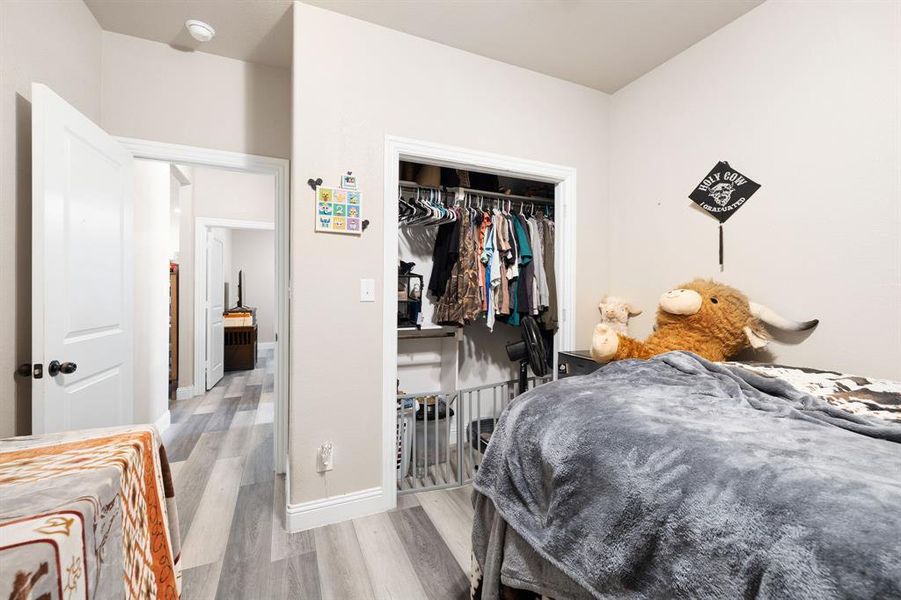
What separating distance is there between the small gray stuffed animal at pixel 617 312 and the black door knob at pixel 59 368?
2648 mm

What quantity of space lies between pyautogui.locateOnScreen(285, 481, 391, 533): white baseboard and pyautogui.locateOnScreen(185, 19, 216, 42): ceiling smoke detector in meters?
2.44

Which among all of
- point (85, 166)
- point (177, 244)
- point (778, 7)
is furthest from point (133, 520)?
point (177, 244)

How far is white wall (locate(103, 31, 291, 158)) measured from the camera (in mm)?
2018

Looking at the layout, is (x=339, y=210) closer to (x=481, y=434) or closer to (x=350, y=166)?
(x=350, y=166)

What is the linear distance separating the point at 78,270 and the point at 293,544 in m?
1.54

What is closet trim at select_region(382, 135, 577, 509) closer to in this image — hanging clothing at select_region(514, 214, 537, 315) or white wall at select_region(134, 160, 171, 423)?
hanging clothing at select_region(514, 214, 537, 315)

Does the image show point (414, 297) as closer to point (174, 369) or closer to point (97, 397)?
point (97, 397)

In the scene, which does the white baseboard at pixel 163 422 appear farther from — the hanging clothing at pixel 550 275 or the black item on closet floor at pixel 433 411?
the hanging clothing at pixel 550 275

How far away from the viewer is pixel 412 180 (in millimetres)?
2887

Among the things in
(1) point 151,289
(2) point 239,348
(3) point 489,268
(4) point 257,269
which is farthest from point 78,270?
(4) point 257,269

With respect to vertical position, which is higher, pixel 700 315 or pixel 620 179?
pixel 620 179

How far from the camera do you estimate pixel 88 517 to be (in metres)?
0.65

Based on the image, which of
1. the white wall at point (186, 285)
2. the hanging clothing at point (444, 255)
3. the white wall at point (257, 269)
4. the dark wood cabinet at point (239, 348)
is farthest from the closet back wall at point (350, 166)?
the white wall at point (257, 269)

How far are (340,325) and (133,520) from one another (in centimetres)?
112
